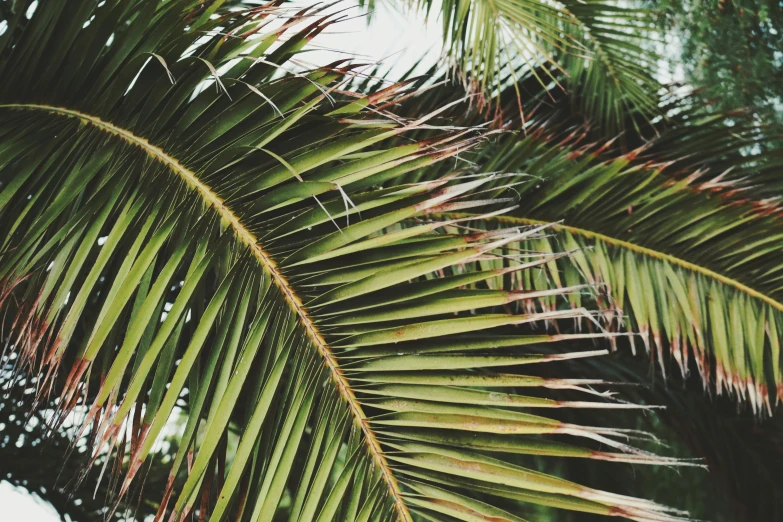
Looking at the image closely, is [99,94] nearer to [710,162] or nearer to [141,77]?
[141,77]

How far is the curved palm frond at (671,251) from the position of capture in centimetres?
175

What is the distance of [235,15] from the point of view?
110 centimetres

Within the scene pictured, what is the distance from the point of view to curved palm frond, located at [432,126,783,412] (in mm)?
1752

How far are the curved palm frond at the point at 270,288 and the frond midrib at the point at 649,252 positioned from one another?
2.81 feet

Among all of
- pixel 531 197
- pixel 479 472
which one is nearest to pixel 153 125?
pixel 479 472

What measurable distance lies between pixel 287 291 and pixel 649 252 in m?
1.25

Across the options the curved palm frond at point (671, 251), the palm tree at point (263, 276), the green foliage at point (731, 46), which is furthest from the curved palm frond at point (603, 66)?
the green foliage at point (731, 46)

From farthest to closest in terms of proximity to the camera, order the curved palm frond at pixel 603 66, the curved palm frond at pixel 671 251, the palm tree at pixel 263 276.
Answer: the curved palm frond at pixel 603 66, the curved palm frond at pixel 671 251, the palm tree at pixel 263 276

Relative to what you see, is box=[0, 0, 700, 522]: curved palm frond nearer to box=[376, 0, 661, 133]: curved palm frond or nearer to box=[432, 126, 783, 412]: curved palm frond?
box=[432, 126, 783, 412]: curved palm frond

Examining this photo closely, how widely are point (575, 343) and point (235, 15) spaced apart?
62.9 inches

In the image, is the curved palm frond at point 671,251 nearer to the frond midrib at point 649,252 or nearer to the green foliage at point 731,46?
the frond midrib at point 649,252

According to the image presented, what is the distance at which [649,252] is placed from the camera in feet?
6.08

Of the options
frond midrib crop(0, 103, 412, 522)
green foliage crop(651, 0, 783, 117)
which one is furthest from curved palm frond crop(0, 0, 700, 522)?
green foliage crop(651, 0, 783, 117)

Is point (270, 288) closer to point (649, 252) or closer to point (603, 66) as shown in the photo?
point (649, 252)
